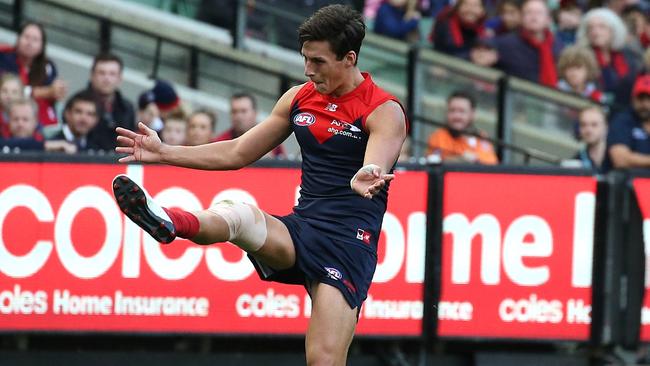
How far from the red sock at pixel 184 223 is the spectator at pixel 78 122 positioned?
472cm

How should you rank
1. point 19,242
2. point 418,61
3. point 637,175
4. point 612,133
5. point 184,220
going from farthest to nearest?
point 418,61 < point 612,133 < point 637,175 < point 19,242 < point 184,220

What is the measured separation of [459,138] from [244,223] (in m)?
5.95

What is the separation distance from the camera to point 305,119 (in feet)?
26.1

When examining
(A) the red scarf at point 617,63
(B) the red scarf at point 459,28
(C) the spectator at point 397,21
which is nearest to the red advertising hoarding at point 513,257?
(B) the red scarf at point 459,28

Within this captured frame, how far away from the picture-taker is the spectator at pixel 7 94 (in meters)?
11.8

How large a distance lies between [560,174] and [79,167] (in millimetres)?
3606

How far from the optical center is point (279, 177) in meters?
10.9

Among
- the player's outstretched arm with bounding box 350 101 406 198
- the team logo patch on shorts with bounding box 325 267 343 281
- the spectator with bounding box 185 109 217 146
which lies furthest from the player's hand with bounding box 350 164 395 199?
the spectator with bounding box 185 109 217 146

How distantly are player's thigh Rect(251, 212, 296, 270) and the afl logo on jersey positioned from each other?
0.54 m

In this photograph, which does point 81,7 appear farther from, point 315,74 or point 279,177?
point 315,74

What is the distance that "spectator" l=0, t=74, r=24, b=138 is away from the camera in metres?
11.8

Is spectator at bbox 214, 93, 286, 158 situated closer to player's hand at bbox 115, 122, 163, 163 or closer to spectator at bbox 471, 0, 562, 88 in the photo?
spectator at bbox 471, 0, 562, 88

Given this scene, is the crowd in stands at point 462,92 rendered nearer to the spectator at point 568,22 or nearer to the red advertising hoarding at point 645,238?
the spectator at point 568,22

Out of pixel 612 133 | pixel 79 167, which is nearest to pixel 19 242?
pixel 79 167
